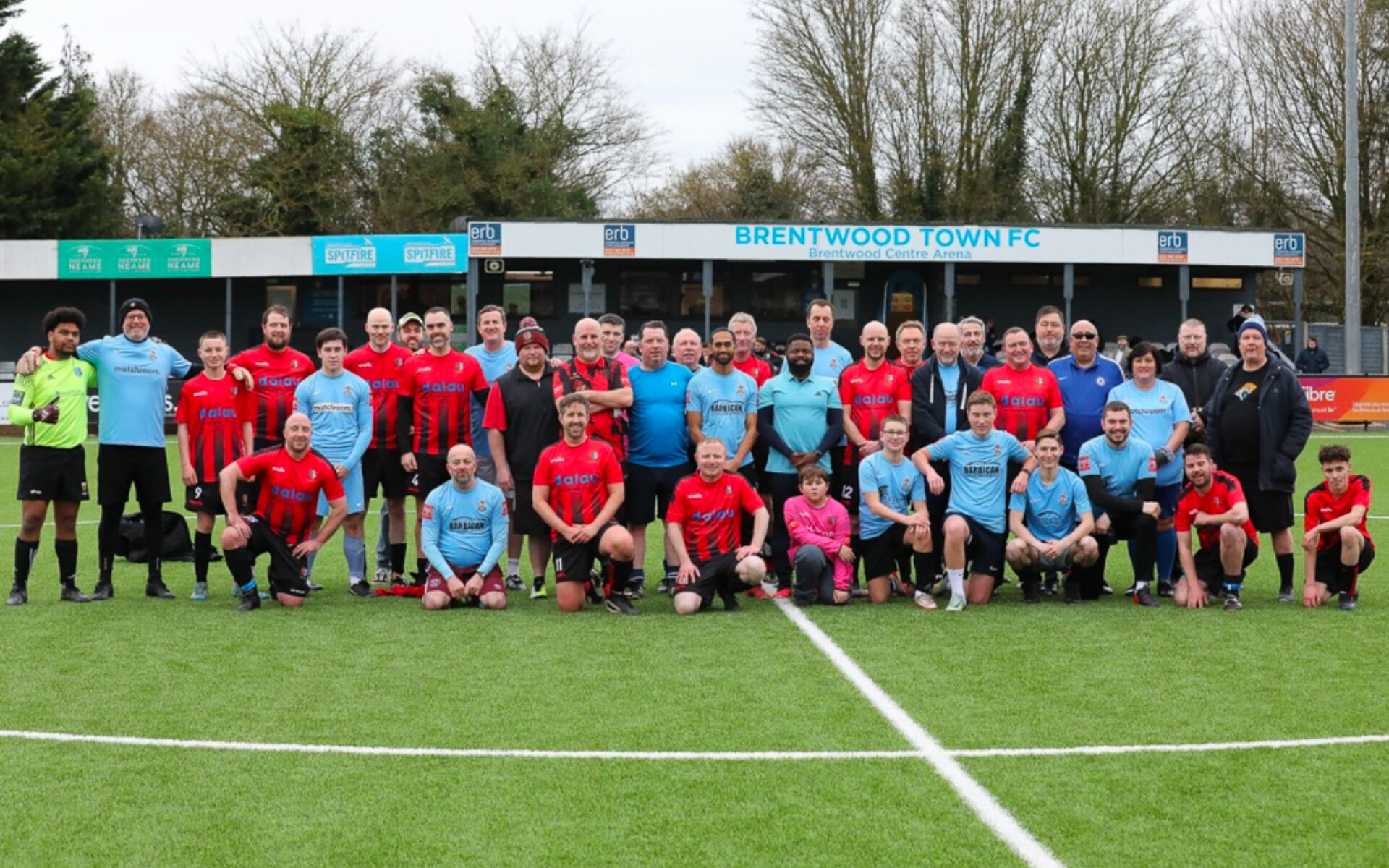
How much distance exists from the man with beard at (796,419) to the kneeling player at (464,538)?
177cm

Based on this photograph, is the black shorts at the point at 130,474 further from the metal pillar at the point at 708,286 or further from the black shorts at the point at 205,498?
the metal pillar at the point at 708,286

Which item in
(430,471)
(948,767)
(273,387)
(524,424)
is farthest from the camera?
(273,387)

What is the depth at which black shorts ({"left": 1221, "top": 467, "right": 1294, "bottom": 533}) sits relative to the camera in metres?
8.88

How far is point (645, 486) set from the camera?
30.1 ft

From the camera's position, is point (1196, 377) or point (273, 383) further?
point (273, 383)

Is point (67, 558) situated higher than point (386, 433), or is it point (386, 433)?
point (386, 433)

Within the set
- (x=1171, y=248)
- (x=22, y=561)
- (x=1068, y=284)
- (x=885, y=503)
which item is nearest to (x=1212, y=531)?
(x=885, y=503)

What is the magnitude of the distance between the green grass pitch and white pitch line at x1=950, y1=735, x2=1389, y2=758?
0.14ft

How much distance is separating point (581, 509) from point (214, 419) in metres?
2.52

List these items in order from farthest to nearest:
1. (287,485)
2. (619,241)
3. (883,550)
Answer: (619,241) < (883,550) < (287,485)

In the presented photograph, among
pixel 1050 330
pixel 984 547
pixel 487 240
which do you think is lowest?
pixel 984 547

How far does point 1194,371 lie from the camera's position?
377 inches

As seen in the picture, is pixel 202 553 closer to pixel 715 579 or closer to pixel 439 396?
pixel 439 396

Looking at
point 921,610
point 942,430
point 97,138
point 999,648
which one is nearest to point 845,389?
point 942,430
